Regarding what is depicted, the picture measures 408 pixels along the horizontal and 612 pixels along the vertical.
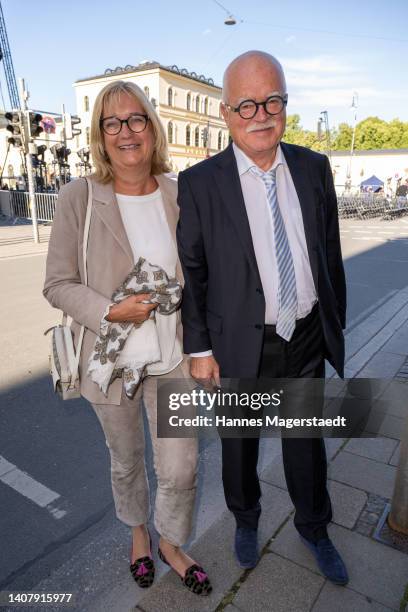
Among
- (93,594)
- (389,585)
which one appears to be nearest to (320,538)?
(389,585)

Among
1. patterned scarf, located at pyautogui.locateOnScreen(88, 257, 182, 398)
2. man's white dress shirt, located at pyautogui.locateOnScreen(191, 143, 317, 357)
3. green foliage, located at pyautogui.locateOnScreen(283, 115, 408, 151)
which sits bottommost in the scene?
patterned scarf, located at pyautogui.locateOnScreen(88, 257, 182, 398)

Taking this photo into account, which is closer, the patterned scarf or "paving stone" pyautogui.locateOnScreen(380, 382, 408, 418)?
the patterned scarf

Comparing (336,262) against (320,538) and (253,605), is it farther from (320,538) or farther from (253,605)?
(253,605)

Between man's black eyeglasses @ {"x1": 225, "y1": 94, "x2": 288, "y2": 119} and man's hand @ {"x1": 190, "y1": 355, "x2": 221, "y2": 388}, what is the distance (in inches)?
40.5

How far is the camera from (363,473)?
111 inches

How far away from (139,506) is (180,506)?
24 centimetres

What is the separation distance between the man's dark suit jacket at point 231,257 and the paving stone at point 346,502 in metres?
0.93

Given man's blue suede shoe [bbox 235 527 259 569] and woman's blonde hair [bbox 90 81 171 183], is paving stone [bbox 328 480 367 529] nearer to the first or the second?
man's blue suede shoe [bbox 235 527 259 569]

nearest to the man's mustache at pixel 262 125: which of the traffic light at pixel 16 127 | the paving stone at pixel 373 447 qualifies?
the paving stone at pixel 373 447

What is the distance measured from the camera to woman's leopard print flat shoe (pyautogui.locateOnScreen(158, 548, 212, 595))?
2.01 m

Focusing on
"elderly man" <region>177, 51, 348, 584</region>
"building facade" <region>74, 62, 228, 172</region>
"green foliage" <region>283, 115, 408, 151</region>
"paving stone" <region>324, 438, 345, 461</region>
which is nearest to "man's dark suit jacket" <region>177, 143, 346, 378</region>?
"elderly man" <region>177, 51, 348, 584</region>

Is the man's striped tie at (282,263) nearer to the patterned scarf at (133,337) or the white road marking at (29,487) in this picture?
the patterned scarf at (133,337)

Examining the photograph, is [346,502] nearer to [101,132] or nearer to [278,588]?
[278,588]

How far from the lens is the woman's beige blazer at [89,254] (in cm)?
180
